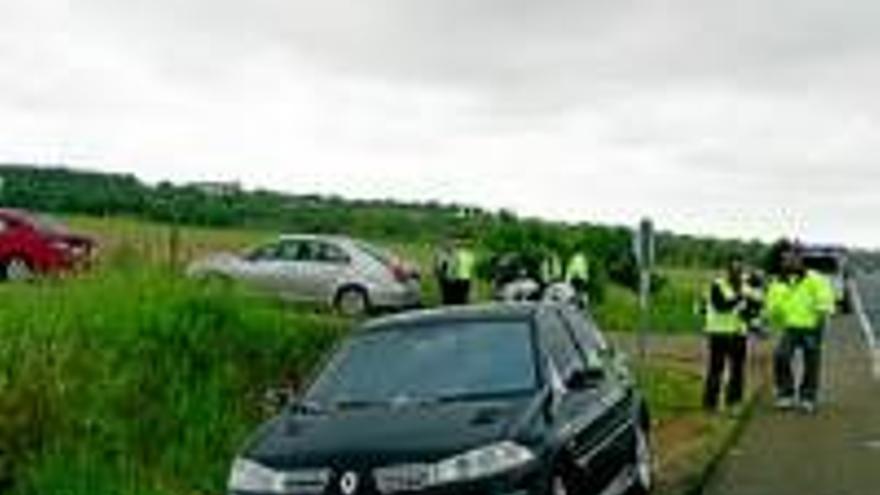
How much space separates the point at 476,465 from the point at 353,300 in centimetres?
2948

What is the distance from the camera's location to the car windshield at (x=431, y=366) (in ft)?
49.9

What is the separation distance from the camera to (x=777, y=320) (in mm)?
29656

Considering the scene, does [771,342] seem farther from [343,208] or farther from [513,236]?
[343,208]

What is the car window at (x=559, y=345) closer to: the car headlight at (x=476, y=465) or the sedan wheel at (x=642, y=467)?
the sedan wheel at (x=642, y=467)

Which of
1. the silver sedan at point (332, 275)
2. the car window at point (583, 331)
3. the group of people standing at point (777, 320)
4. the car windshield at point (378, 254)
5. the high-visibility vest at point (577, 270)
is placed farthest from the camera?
the high-visibility vest at point (577, 270)

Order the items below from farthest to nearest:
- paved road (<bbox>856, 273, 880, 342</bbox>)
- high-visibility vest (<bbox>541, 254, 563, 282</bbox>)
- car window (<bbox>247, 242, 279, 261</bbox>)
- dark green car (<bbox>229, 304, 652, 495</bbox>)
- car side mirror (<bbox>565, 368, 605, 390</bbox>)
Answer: paved road (<bbox>856, 273, 880, 342</bbox>)
high-visibility vest (<bbox>541, 254, 563, 282</bbox>)
car window (<bbox>247, 242, 279, 261</bbox>)
car side mirror (<bbox>565, 368, 605, 390</bbox>)
dark green car (<bbox>229, 304, 652, 495</bbox>)

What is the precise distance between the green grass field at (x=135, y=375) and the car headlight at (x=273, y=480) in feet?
11.9

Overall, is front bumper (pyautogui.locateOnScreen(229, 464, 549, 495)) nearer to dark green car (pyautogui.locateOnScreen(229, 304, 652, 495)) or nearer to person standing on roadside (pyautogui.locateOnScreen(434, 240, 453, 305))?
dark green car (pyautogui.locateOnScreen(229, 304, 652, 495))

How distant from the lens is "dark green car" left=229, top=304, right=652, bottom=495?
13.9m

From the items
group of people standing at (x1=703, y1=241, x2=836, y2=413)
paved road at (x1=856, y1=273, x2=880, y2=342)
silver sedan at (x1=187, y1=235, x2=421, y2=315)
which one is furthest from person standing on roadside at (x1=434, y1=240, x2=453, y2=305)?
group of people standing at (x1=703, y1=241, x2=836, y2=413)

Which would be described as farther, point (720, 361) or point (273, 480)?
point (720, 361)

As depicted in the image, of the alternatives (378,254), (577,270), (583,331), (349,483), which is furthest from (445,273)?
(349,483)

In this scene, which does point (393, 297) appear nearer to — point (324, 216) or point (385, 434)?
point (385, 434)

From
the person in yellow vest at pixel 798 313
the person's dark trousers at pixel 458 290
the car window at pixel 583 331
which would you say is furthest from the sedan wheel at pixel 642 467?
the person's dark trousers at pixel 458 290
